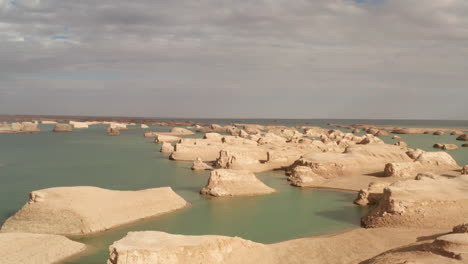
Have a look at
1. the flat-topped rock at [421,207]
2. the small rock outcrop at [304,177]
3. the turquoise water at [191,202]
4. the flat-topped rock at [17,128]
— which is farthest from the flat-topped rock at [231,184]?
the flat-topped rock at [17,128]

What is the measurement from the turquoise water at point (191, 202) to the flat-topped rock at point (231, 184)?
49 cm

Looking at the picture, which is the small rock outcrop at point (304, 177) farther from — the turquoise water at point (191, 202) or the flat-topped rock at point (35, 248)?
the flat-topped rock at point (35, 248)

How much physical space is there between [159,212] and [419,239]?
930cm

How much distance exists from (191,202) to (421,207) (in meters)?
9.61

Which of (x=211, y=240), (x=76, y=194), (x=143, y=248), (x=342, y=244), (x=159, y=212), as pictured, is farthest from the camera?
(x=159, y=212)

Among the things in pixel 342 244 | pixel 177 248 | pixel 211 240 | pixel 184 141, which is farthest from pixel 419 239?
pixel 184 141

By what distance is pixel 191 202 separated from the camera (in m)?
17.6

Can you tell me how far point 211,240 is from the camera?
9094 mm

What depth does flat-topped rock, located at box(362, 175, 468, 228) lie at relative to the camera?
498 inches

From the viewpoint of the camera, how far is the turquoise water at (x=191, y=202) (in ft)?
44.2

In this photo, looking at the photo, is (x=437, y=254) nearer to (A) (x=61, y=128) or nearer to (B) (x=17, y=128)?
(A) (x=61, y=128)

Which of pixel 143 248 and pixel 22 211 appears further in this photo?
pixel 22 211

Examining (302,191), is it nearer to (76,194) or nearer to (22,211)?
(76,194)

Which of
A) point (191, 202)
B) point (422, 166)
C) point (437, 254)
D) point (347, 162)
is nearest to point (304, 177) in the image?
point (347, 162)
